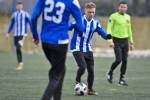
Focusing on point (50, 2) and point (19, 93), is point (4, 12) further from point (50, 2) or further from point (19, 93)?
point (50, 2)

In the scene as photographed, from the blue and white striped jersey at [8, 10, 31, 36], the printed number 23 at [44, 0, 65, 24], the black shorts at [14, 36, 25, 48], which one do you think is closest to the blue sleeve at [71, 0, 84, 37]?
the printed number 23 at [44, 0, 65, 24]

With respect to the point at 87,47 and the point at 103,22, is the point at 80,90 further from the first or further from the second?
the point at 103,22

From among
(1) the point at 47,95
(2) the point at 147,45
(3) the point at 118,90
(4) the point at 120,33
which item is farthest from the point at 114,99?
(2) the point at 147,45

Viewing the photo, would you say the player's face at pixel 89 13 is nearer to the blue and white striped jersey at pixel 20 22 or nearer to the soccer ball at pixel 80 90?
the soccer ball at pixel 80 90

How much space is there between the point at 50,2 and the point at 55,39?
55 cm

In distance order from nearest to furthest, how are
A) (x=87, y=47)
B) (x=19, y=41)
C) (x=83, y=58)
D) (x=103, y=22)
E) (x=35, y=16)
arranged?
(x=35, y=16) → (x=83, y=58) → (x=87, y=47) → (x=19, y=41) → (x=103, y=22)

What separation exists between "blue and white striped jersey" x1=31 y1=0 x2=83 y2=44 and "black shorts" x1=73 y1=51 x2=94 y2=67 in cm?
294

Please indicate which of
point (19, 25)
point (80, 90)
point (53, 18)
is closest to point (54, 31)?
point (53, 18)

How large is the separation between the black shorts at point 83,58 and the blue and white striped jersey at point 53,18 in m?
2.94

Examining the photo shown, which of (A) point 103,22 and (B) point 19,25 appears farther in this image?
(A) point 103,22

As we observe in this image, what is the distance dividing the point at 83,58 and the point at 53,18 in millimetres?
3115

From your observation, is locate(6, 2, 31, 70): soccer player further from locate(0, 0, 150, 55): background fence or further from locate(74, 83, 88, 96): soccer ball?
locate(0, 0, 150, 55): background fence

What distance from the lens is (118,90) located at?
37.2ft

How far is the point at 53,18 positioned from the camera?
745cm
